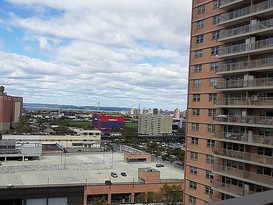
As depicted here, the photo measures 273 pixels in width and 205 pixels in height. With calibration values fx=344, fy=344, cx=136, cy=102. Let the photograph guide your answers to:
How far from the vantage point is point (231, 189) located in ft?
50.0

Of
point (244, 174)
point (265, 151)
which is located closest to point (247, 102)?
point (265, 151)

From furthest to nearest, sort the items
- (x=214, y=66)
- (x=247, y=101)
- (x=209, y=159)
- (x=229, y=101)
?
(x=209, y=159)
(x=214, y=66)
(x=229, y=101)
(x=247, y=101)

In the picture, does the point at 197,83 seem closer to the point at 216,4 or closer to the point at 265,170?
the point at 216,4

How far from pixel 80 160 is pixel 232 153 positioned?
117 feet

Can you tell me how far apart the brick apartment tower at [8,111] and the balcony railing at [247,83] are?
90.6 metres

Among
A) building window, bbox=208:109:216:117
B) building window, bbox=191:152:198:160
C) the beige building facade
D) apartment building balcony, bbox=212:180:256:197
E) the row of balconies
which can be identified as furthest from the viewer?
the beige building facade

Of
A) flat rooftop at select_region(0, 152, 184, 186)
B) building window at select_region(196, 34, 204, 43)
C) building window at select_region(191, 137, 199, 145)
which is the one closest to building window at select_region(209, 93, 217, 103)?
building window at select_region(191, 137, 199, 145)

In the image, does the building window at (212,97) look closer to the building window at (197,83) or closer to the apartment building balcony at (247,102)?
the apartment building balcony at (247,102)

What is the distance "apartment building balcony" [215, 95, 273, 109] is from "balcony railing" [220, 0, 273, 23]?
363 cm

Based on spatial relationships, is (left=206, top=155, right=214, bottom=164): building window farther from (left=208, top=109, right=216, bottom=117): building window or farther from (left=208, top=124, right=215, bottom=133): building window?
(left=208, top=109, right=216, bottom=117): building window

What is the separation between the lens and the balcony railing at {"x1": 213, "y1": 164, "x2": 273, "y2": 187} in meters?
13.4

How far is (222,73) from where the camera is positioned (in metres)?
16.1

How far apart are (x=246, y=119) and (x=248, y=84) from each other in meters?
1.49

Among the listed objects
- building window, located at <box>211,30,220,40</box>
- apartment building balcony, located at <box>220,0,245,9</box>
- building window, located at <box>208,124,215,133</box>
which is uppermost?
apartment building balcony, located at <box>220,0,245,9</box>
